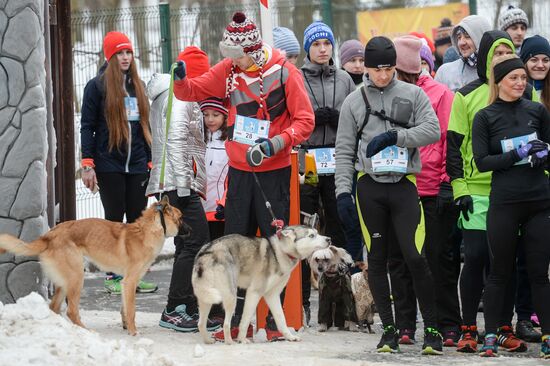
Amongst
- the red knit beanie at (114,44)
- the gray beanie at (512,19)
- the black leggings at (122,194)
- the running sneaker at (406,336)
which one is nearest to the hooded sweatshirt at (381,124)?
the running sneaker at (406,336)

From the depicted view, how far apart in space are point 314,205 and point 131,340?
2.21 m

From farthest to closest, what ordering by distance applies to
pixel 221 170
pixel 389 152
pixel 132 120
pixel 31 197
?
pixel 132 120
pixel 221 170
pixel 31 197
pixel 389 152

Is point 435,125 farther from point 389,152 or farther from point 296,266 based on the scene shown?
point 296,266

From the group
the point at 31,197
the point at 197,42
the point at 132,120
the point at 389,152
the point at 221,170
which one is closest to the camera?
the point at 389,152

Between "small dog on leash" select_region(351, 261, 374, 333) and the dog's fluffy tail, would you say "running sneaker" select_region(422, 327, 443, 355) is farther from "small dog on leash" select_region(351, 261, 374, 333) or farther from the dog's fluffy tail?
the dog's fluffy tail

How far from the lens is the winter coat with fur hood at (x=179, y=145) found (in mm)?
8734

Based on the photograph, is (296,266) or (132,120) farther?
(132,120)

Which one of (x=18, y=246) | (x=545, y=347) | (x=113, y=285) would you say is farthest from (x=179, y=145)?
(x=545, y=347)

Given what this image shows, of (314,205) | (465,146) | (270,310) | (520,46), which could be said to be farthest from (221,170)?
(520,46)

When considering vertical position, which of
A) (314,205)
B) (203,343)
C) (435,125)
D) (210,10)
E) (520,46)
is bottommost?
(203,343)

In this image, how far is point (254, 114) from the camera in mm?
8219

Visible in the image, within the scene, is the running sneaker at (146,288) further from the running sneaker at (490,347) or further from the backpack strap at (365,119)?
the running sneaker at (490,347)

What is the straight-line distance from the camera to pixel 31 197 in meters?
8.33

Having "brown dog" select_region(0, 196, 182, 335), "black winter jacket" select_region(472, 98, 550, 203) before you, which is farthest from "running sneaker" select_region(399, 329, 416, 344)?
"brown dog" select_region(0, 196, 182, 335)
